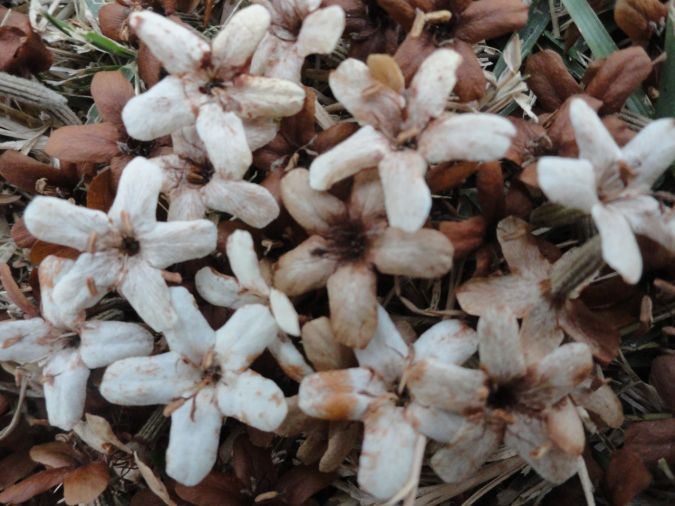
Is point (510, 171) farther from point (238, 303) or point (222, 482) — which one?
point (222, 482)

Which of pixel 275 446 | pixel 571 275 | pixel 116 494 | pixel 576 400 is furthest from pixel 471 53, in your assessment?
pixel 116 494

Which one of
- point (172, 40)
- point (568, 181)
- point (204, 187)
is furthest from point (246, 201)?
point (568, 181)

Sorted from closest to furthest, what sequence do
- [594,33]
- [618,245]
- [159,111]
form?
[618,245]
[159,111]
[594,33]

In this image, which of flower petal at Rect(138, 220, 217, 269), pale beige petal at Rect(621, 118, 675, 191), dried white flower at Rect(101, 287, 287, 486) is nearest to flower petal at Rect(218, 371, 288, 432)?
dried white flower at Rect(101, 287, 287, 486)

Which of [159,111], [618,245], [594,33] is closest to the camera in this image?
[618,245]

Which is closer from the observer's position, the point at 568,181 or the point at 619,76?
the point at 568,181

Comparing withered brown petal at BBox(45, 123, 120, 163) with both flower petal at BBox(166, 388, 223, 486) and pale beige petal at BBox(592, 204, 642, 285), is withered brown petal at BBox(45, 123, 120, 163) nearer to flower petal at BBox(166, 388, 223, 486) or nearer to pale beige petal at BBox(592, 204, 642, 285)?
flower petal at BBox(166, 388, 223, 486)

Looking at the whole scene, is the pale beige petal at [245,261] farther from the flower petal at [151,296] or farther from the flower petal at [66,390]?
the flower petal at [66,390]

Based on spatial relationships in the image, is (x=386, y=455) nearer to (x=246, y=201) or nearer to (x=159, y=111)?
(x=246, y=201)
